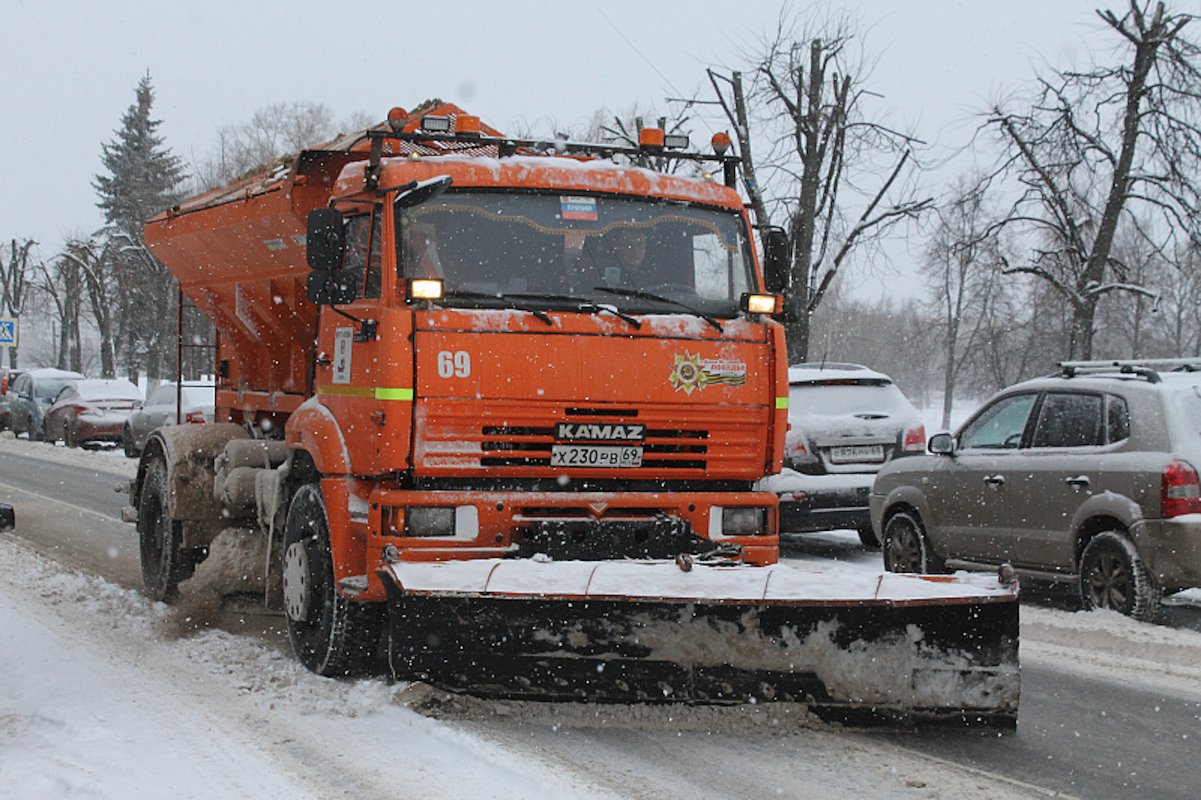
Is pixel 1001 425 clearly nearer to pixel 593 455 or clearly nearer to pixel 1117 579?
pixel 1117 579

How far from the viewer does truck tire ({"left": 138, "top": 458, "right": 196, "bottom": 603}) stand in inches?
375

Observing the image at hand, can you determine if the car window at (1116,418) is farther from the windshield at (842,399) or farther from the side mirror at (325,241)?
the side mirror at (325,241)

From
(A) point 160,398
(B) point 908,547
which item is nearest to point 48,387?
(A) point 160,398

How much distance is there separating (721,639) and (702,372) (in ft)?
5.08

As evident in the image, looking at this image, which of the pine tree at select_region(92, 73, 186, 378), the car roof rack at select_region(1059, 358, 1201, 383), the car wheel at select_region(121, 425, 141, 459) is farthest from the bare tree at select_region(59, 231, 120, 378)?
the car roof rack at select_region(1059, 358, 1201, 383)

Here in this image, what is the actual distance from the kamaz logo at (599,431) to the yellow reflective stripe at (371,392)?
0.77m

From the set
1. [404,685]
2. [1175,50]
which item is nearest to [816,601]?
[404,685]

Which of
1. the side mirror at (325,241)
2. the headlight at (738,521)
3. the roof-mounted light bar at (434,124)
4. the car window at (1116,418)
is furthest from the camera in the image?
the car window at (1116,418)

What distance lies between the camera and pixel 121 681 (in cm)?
693

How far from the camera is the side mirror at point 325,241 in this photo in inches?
279

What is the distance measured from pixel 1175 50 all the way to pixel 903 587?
14.7m

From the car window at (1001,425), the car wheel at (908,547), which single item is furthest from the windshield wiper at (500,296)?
the car wheel at (908,547)

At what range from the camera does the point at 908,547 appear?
36.7ft

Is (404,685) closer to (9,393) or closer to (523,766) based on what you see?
(523,766)
